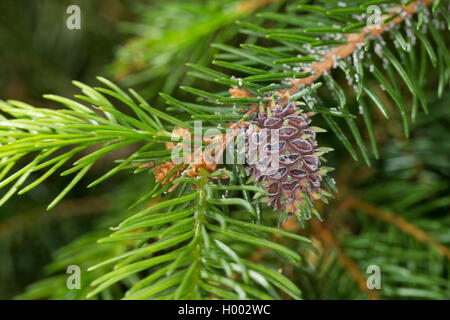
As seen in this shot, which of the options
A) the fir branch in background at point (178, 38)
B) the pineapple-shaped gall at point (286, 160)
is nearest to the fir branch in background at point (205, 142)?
the pineapple-shaped gall at point (286, 160)

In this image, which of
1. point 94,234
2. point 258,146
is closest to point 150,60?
point 94,234

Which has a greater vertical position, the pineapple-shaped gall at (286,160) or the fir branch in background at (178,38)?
the fir branch in background at (178,38)

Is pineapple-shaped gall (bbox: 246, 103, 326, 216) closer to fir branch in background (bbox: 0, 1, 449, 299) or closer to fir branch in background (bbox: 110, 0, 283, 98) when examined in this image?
fir branch in background (bbox: 0, 1, 449, 299)

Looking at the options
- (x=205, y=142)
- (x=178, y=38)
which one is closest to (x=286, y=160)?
(x=205, y=142)

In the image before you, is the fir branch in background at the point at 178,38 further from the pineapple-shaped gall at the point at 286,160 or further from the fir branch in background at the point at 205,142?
the pineapple-shaped gall at the point at 286,160

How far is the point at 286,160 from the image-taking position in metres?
0.34

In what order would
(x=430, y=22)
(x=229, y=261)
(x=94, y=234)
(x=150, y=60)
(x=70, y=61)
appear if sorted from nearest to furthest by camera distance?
(x=229, y=261), (x=430, y=22), (x=94, y=234), (x=150, y=60), (x=70, y=61)

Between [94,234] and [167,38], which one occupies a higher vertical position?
[167,38]

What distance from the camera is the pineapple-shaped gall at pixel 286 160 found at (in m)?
0.34

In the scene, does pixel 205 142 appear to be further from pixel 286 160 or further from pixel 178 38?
pixel 178 38

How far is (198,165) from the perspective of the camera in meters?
0.36

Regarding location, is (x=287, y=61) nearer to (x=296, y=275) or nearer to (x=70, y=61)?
(x=296, y=275)

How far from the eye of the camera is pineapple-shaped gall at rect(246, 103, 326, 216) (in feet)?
1.11

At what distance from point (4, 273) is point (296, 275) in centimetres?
52
